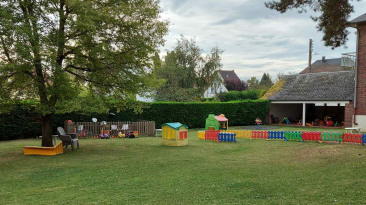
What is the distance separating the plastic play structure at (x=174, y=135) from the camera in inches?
593

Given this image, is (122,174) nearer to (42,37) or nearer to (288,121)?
(42,37)

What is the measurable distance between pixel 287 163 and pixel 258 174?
2.10 m

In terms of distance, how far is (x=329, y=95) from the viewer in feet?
89.5

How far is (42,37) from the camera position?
10.9 m

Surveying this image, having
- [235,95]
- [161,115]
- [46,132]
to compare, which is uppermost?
[235,95]

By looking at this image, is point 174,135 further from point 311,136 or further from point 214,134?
point 311,136

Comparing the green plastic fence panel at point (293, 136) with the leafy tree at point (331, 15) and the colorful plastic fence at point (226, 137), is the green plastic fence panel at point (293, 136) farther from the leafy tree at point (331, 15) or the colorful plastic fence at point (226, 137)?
the leafy tree at point (331, 15)

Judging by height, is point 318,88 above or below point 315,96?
above

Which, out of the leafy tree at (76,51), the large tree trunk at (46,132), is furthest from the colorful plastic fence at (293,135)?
the large tree trunk at (46,132)

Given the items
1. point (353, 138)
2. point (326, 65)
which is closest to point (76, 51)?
point (353, 138)

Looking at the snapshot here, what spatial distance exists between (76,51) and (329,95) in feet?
76.8

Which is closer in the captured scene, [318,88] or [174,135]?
[174,135]

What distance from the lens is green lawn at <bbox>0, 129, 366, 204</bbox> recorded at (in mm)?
6270

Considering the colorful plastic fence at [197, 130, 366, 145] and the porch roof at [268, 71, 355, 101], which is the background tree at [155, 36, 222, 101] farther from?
the colorful plastic fence at [197, 130, 366, 145]
